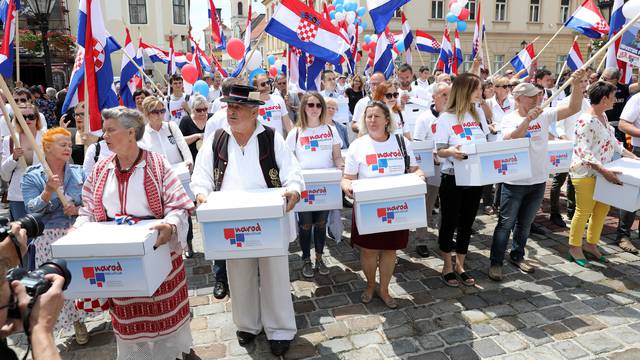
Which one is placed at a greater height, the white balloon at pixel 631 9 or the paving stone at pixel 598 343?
the white balloon at pixel 631 9

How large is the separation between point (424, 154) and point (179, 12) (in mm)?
33604

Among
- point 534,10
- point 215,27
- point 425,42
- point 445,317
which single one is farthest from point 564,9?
point 445,317

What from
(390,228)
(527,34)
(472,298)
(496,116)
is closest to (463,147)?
(390,228)

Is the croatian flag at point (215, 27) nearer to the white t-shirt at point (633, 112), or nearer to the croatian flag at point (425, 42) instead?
the croatian flag at point (425, 42)

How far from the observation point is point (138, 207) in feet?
10.4

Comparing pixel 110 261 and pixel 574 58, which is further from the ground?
pixel 574 58

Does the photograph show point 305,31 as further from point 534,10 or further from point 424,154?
point 534,10

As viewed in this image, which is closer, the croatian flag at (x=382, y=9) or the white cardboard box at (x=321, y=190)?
the white cardboard box at (x=321, y=190)

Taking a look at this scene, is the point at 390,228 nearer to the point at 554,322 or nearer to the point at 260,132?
the point at 260,132

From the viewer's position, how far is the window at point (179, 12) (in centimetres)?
3375

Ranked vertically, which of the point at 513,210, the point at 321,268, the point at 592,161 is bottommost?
the point at 321,268

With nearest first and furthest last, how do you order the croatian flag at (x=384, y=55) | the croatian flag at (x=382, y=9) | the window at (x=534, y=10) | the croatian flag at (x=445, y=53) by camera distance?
the croatian flag at (x=382, y=9)
the croatian flag at (x=384, y=55)
the croatian flag at (x=445, y=53)
the window at (x=534, y=10)

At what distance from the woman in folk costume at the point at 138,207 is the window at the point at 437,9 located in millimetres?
36354

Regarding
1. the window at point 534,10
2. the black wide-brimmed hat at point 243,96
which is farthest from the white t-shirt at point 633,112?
the window at point 534,10
